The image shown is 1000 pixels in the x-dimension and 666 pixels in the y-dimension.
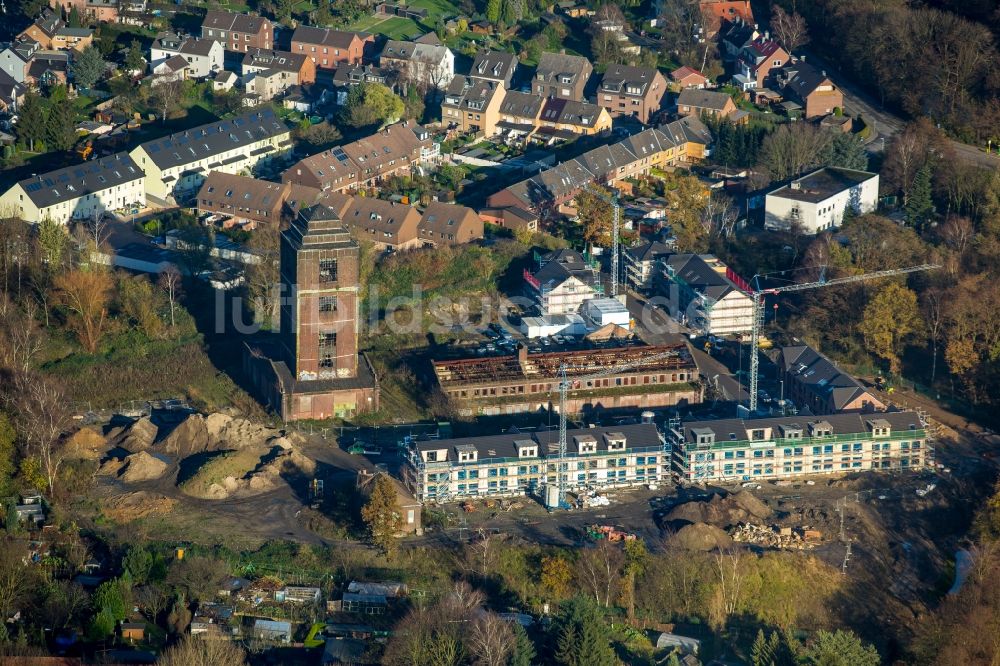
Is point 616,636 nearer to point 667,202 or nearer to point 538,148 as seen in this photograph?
point 667,202

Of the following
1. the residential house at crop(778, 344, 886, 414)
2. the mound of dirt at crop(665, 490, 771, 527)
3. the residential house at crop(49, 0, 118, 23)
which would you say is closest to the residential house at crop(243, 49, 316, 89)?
the residential house at crop(49, 0, 118, 23)

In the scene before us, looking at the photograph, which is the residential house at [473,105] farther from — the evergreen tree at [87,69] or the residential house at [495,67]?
the evergreen tree at [87,69]

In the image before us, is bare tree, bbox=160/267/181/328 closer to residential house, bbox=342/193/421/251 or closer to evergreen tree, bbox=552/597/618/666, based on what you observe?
residential house, bbox=342/193/421/251

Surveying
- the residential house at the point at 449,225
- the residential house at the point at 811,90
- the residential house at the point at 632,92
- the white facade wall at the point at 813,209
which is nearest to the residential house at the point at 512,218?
the residential house at the point at 449,225

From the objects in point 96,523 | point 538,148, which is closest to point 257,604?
point 96,523

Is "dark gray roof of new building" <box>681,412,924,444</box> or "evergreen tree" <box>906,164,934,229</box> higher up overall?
"evergreen tree" <box>906,164,934,229</box>

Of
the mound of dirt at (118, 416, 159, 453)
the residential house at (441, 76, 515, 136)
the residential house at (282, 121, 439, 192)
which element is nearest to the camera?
the mound of dirt at (118, 416, 159, 453)

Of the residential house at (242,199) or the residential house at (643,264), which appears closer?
the residential house at (643,264)
